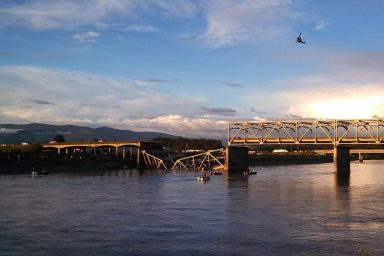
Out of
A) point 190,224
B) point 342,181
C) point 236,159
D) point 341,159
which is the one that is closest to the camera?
point 190,224

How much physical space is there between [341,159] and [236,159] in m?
33.5

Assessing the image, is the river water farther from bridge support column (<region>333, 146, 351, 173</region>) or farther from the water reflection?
bridge support column (<region>333, 146, 351, 173</region>)

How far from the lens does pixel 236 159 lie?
561 feet

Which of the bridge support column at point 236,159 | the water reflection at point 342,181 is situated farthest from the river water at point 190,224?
the bridge support column at point 236,159

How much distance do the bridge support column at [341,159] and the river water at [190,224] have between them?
84922mm

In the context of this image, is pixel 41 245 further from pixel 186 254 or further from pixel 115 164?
pixel 115 164

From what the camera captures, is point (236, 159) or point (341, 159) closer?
point (341, 159)

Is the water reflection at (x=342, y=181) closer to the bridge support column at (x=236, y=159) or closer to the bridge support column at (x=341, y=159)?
the bridge support column at (x=341, y=159)

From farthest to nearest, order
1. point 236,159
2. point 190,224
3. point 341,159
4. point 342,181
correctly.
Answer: point 236,159 → point 341,159 → point 342,181 → point 190,224

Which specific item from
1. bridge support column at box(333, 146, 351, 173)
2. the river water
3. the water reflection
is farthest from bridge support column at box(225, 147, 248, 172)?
the river water

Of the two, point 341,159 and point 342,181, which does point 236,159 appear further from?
point 342,181

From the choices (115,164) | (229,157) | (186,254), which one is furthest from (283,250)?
(115,164)

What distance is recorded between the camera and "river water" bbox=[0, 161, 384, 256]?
39.5 meters

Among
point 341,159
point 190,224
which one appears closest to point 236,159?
point 341,159
